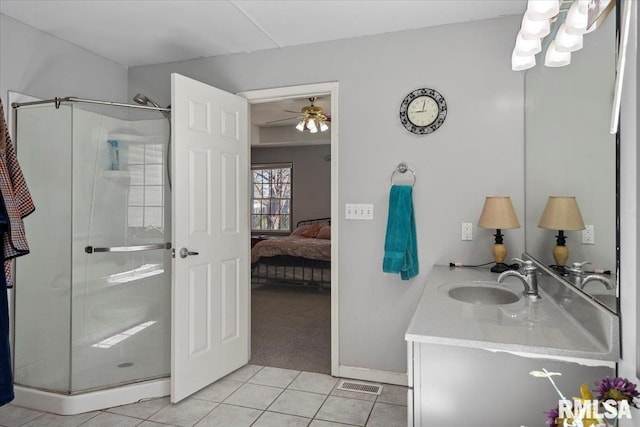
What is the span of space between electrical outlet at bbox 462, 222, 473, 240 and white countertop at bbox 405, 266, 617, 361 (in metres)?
0.85

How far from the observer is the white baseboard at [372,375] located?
9.19 feet

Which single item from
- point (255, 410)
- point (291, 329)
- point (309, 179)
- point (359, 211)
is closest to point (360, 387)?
point (255, 410)

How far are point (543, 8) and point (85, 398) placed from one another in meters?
Result: 3.03

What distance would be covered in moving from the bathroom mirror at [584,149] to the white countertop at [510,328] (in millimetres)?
143

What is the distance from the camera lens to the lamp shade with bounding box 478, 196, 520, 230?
2.34 meters

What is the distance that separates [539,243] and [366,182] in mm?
1189

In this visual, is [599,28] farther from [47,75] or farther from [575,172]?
[47,75]

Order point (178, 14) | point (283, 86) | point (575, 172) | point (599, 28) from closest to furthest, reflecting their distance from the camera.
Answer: point (599, 28), point (575, 172), point (178, 14), point (283, 86)

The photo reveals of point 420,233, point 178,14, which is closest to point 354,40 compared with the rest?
point 178,14

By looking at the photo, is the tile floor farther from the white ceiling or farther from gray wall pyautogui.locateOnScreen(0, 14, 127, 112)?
the white ceiling

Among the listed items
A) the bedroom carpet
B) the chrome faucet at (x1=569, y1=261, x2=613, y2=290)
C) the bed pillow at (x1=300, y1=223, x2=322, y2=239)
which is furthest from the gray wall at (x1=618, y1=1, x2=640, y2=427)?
the bed pillow at (x1=300, y1=223, x2=322, y2=239)

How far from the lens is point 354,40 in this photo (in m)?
2.88

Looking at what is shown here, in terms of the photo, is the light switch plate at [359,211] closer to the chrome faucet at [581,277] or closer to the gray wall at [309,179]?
the chrome faucet at [581,277]

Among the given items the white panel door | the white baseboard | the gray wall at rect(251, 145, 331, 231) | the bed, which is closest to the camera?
the white panel door
